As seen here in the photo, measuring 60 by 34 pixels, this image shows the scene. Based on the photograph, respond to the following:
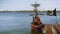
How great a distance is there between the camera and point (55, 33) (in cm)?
122

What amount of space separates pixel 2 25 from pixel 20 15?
191mm

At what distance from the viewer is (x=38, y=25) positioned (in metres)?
1.25

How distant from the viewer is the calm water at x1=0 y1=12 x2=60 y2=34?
4.14ft

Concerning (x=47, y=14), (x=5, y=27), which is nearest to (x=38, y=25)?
(x=47, y=14)

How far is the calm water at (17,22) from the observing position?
4.14 feet

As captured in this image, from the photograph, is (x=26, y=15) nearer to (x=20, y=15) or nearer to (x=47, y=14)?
(x=20, y=15)

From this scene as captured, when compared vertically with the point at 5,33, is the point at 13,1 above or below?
above

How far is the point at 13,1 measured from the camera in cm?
128

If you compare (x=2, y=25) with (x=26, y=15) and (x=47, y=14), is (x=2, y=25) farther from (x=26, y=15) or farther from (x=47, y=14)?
(x=47, y=14)

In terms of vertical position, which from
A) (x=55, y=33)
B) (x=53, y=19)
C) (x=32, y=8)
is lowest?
(x=55, y=33)

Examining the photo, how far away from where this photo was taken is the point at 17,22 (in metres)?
1.28

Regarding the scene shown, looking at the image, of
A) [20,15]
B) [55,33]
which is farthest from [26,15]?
[55,33]

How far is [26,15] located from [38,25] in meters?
0.14

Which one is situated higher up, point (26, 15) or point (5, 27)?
point (26, 15)
